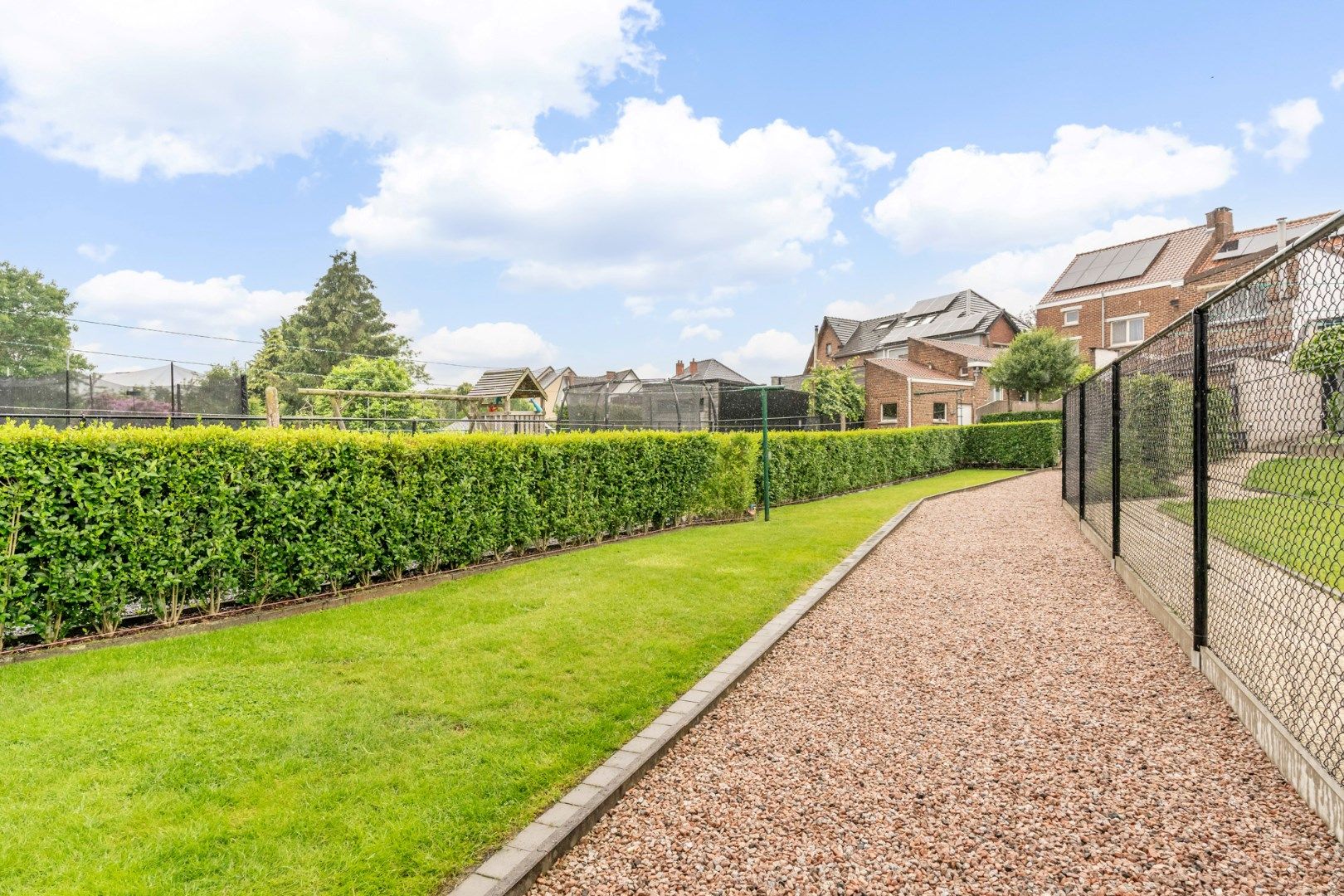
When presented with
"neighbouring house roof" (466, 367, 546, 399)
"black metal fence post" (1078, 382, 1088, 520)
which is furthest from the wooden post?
"neighbouring house roof" (466, 367, 546, 399)

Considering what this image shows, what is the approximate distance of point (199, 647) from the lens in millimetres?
4926

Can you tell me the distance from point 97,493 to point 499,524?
3668 millimetres

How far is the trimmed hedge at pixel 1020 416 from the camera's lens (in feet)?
94.0

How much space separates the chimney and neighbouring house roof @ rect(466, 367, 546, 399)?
35.2 m

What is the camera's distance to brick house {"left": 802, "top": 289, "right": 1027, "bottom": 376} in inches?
1825

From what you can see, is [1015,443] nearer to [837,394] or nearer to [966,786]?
[837,394]

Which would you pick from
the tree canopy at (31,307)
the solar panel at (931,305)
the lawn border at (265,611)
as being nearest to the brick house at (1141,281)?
the solar panel at (931,305)

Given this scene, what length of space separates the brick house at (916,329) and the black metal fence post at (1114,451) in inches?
1296

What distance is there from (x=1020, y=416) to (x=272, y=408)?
30291 millimetres

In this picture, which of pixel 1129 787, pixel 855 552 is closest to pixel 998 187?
pixel 855 552

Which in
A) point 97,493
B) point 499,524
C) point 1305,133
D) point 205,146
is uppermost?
point 205,146

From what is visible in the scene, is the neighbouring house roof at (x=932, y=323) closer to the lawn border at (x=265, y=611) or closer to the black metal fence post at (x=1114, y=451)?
the black metal fence post at (x=1114, y=451)

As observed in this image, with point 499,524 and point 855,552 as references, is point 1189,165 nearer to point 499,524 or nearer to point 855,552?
point 855,552

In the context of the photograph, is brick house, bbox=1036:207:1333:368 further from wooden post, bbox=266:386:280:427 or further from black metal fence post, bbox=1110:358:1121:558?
wooden post, bbox=266:386:280:427
